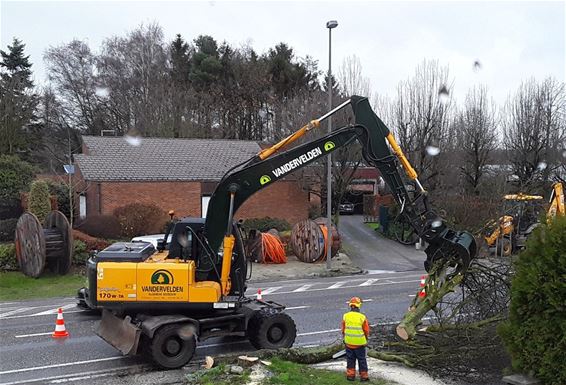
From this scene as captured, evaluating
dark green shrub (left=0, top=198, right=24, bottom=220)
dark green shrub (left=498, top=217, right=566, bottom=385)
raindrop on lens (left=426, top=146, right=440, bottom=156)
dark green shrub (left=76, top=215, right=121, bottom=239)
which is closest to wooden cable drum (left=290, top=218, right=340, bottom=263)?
dark green shrub (left=76, top=215, right=121, bottom=239)

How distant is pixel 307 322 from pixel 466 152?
21.7 metres

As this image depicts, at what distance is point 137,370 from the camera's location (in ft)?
31.2

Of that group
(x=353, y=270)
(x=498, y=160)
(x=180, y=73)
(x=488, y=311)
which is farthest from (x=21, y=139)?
(x=488, y=311)

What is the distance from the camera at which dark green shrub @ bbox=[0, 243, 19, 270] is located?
20.0 metres

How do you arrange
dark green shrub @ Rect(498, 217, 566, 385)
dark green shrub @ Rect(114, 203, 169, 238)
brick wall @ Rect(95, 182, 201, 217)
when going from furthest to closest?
brick wall @ Rect(95, 182, 201, 217) < dark green shrub @ Rect(114, 203, 169, 238) < dark green shrub @ Rect(498, 217, 566, 385)

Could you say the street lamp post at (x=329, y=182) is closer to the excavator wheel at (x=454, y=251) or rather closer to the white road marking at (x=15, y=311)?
the white road marking at (x=15, y=311)

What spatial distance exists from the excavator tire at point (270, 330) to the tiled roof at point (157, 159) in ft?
61.7

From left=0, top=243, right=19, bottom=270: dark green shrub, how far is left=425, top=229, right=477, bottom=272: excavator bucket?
1537 centimetres

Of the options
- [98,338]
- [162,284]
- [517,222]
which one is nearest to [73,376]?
[162,284]

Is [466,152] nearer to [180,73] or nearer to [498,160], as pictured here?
[498,160]

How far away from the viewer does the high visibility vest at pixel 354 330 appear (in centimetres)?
830

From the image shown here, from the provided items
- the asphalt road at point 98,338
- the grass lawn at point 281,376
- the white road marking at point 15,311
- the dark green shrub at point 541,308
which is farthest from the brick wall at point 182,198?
the dark green shrub at point 541,308

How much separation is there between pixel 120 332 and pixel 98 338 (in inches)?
79.3

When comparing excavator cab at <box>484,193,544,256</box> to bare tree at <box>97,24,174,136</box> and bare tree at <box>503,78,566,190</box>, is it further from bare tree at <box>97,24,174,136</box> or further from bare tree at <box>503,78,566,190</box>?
bare tree at <box>97,24,174,136</box>
